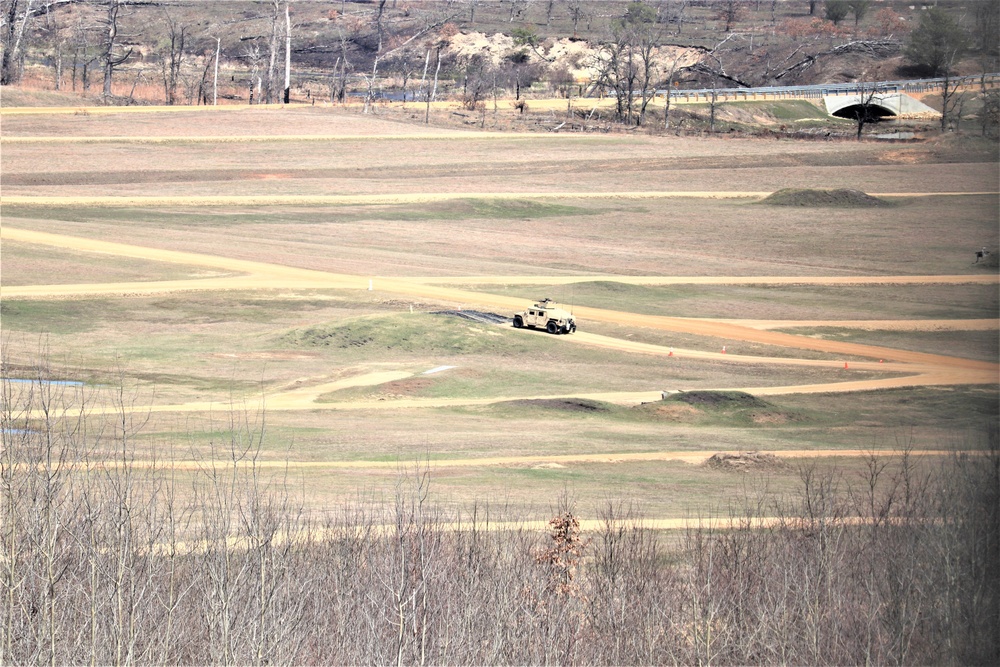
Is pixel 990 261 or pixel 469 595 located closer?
pixel 469 595

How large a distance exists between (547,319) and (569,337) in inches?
58.3

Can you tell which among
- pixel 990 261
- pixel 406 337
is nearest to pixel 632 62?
pixel 990 261

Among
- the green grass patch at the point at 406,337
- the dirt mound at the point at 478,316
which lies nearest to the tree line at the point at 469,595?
the green grass patch at the point at 406,337

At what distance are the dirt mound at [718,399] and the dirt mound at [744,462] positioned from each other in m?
9.40

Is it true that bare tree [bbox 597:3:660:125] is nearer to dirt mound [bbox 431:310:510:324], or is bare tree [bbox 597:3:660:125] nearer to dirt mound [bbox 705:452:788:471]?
dirt mound [bbox 431:310:510:324]

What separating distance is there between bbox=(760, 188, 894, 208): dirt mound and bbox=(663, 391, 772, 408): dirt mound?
179 ft

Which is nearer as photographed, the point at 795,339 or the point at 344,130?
the point at 795,339

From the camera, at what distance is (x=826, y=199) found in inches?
4082

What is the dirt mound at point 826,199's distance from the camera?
336 ft

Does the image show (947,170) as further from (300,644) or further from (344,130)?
(300,644)

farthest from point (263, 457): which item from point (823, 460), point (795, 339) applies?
point (795, 339)

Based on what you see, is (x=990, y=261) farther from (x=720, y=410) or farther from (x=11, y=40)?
(x=11, y=40)

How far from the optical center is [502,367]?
5853 cm

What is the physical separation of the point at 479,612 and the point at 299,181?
88881 millimetres
